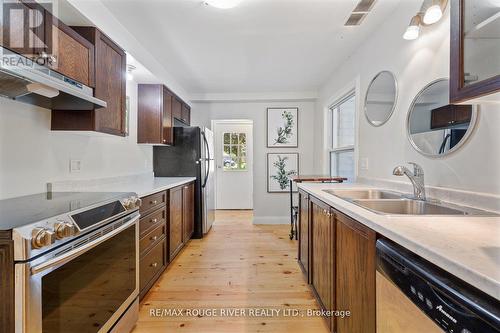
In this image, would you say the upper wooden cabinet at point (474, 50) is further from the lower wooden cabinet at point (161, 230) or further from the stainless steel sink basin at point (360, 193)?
the lower wooden cabinet at point (161, 230)

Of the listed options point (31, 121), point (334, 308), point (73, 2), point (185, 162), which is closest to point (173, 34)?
point (73, 2)

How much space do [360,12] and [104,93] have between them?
2.12 m

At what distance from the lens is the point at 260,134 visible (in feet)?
14.8

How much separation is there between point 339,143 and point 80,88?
304 cm

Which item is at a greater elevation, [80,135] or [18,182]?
[80,135]

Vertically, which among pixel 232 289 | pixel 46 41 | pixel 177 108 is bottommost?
pixel 232 289

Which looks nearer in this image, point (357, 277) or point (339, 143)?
point (357, 277)

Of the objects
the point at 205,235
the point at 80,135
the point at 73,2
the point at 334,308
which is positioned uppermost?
the point at 73,2

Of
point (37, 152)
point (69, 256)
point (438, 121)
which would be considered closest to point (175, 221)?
point (37, 152)

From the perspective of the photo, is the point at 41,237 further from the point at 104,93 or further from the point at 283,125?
the point at 283,125

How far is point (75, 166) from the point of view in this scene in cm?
Result: 195

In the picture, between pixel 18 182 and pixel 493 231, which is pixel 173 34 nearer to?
pixel 18 182

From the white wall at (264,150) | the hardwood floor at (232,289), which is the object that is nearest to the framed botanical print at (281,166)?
the white wall at (264,150)

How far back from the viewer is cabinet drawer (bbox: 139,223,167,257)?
194 cm
